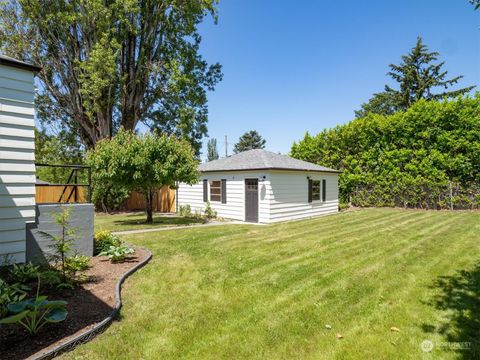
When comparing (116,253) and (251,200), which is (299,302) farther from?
(251,200)

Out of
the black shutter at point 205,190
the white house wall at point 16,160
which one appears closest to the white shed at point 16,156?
the white house wall at point 16,160

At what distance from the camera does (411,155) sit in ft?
55.5

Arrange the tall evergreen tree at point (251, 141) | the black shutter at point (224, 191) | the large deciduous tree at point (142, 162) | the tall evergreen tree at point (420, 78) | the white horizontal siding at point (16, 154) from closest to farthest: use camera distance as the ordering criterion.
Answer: the white horizontal siding at point (16, 154) < the large deciduous tree at point (142, 162) < the black shutter at point (224, 191) < the tall evergreen tree at point (420, 78) < the tall evergreen tree at point (251, 141)

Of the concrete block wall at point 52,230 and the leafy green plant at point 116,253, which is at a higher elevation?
the concrete block wall at point 52,230

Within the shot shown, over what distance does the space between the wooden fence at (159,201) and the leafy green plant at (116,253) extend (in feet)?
40.1

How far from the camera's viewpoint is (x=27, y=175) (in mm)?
5508

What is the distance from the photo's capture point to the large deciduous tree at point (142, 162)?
37.7 ft

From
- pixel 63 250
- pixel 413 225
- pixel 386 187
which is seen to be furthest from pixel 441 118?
pixel 63 250

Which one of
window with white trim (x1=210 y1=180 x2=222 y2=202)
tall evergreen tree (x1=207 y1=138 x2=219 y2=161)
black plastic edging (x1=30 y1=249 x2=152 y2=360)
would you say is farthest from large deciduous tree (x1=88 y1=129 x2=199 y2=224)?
tall evergreen tree (x1=207 y1=138 x2=219 y2=161)

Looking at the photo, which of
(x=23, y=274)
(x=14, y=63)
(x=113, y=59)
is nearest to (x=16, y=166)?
(x=14, y=63)

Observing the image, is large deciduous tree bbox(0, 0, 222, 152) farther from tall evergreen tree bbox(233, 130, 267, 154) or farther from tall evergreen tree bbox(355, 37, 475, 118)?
tall evergreen tree bbox(233, 130, 267, 154)

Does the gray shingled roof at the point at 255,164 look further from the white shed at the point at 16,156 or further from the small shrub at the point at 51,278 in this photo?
the small shrub at the point at 51,278

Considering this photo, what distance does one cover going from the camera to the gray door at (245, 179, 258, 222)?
44.3 ft

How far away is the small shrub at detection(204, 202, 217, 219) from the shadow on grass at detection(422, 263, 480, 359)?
11.2m
